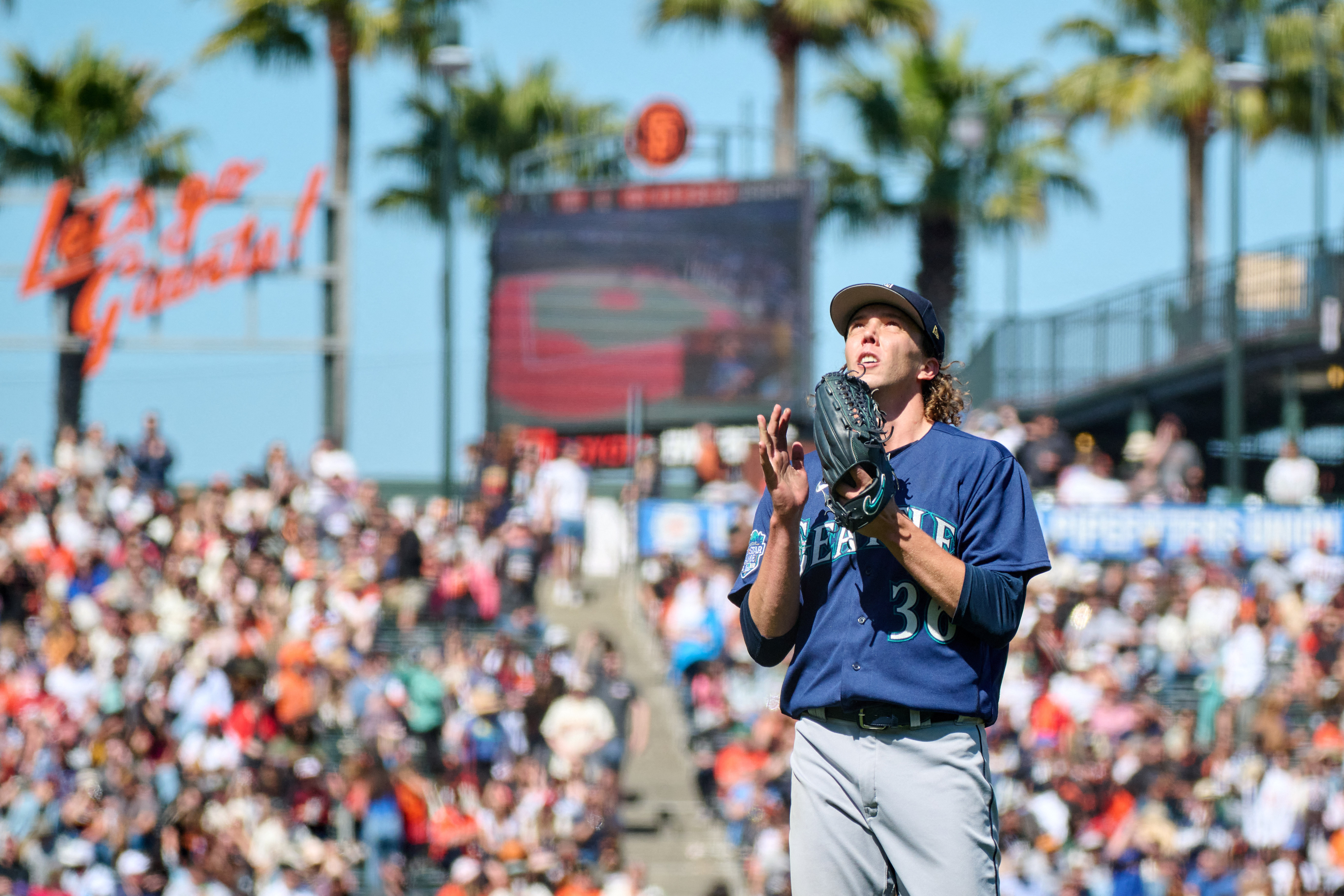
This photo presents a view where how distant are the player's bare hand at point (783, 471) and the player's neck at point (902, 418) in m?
0.28

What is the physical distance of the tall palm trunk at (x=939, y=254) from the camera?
25391 mm

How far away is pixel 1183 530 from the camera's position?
51.4 ft

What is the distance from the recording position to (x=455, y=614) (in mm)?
Result: 14906

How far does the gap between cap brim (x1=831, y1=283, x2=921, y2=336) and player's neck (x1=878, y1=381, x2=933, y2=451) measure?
0.53 ft

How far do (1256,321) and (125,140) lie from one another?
1728 centimetres

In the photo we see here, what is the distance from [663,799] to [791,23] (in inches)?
593

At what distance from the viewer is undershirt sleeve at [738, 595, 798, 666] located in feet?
11.3

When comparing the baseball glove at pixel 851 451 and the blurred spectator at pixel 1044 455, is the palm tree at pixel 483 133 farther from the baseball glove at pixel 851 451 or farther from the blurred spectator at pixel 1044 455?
the baseball glove at pixel 851 451

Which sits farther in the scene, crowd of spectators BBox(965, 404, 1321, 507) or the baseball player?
crowd of spectators BBox(965, 404, 1321, 507)

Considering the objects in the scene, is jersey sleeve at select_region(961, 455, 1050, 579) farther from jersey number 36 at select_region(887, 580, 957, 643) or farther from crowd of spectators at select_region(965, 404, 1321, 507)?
crowd of spectators at select_region(965, 404, 1321, 507)

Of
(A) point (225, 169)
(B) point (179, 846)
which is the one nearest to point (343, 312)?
(A) point (225, 169)

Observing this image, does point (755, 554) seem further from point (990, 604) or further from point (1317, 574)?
point (1317, 574)

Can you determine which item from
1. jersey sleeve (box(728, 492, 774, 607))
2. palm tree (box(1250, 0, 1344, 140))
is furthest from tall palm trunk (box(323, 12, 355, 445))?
jersey sleeve (box(728, 492, 774, 607))

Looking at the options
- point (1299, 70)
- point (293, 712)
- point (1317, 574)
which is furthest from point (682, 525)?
point (1299, 70)
